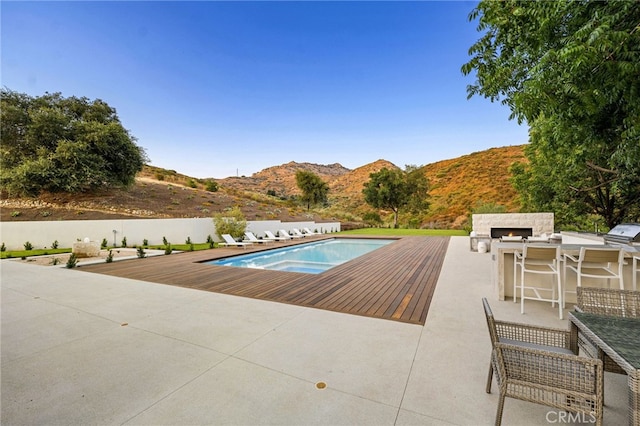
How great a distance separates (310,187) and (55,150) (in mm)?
19622

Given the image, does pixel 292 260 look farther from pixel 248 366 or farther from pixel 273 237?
pixel 248 366

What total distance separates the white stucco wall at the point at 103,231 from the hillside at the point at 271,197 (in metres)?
2.30

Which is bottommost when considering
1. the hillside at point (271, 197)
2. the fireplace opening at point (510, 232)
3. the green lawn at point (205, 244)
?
the green lawn at point (205, 244)

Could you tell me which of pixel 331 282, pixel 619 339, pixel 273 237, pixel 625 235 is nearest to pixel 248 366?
pixel 619 339

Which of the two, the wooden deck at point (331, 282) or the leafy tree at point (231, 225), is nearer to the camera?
the wooden deck at point (331, 282)

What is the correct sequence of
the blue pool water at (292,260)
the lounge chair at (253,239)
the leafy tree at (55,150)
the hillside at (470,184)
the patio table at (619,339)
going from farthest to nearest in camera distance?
the hillside at (470,184)
the leafy tree at (55,150)
the lounge chair at (253,239)
the blue pool water at (292,260)
the patio table at (619,339)

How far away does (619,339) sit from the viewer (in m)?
1.42

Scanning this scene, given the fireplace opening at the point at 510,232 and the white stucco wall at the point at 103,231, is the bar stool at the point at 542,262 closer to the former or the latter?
the fireplace opening at the point at 510,232

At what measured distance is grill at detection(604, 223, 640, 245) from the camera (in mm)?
4656

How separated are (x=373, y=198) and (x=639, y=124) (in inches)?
894

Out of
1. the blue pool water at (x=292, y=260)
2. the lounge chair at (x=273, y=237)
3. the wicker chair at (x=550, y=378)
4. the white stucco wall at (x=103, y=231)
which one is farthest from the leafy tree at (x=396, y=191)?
the wicker chair at (x=550, y=378)

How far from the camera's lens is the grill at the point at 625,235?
183 inches

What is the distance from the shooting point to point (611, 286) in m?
3.57

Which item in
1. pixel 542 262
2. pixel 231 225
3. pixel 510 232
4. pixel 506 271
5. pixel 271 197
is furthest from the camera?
pixel 271 197
